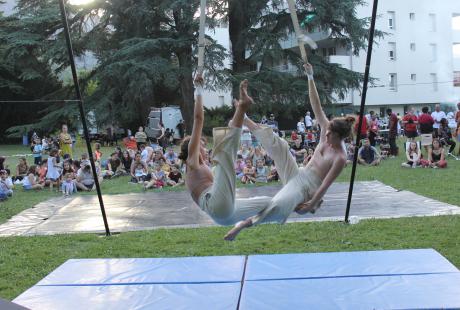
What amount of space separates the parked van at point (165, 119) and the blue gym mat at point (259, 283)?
21642 millimetres

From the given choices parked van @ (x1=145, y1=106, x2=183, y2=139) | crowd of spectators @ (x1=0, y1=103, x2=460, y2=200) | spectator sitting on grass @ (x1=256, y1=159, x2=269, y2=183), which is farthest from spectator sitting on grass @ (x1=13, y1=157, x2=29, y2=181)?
parked van @ (x1=145, y1=106, x2=183, y2=139)

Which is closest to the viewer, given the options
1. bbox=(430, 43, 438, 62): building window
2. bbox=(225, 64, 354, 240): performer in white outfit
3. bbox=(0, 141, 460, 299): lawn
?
bbox=(225, 64, 354, 240): performer in white outfit

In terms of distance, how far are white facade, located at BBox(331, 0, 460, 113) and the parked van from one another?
11.8m

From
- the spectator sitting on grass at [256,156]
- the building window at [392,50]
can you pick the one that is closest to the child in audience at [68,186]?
the spectator sitting on grass at [256,156]

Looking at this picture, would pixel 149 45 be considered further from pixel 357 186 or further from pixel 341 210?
pixel 341 210

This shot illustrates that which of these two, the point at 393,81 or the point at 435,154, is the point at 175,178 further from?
the point at 393,81

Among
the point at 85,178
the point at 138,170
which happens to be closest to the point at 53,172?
the point at 85,178

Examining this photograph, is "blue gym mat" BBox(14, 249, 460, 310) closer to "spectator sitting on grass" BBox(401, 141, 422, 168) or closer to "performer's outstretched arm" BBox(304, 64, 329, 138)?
"performer's outstretched arm" BBox(304, 64, 329, 138)

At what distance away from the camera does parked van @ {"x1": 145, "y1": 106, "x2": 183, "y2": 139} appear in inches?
1091

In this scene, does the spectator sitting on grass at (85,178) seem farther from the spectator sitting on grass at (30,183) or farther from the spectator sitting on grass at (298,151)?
the spectator sitting on grass at (298,151)

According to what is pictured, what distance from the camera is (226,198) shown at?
4.38m

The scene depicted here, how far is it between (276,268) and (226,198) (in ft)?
5.51

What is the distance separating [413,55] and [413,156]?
25.4 meters

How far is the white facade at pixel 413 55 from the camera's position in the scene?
118 ft
